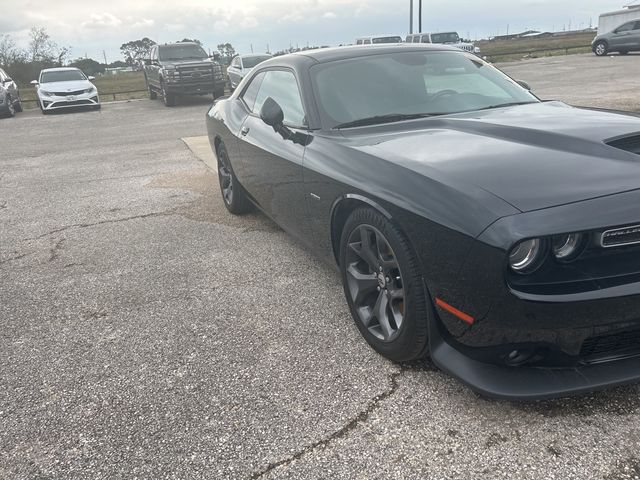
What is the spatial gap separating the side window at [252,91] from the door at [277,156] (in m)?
0.01

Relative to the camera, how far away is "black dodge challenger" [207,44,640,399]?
1932 mm

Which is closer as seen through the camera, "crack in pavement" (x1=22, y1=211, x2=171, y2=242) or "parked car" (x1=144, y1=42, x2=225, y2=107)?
"crack in pavement" (x1=22, y1=211, x2=171, y2=242)

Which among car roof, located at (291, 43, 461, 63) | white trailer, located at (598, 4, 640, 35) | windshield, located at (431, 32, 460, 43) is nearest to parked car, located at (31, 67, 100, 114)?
windshield, located at (431, 32, 460, 43)

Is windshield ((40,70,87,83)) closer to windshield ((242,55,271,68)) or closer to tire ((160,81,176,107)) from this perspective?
tire ((160,81,176,107))

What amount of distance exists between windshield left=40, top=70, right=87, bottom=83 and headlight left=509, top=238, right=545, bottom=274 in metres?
18.8

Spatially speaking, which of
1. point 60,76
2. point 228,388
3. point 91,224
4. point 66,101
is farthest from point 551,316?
point 60,76

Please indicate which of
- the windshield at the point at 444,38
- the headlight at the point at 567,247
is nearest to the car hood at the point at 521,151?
→ the headlight at the point at 567,247

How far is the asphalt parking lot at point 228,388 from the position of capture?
81.1 inches

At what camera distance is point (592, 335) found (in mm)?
1969

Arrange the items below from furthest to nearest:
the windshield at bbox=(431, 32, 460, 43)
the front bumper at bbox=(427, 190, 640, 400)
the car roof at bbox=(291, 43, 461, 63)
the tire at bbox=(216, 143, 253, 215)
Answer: the windshield at bbox=(431, 32, 460, 43) < the tire at bbox=(216, 143, 253, 215) < the car roof at bbox=(291, 43, 461, 63) < the front bumper at bbox=(427, 190, 640, 400)

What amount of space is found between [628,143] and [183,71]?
15.8 m

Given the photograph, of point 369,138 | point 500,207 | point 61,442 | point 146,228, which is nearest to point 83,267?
point 146,228

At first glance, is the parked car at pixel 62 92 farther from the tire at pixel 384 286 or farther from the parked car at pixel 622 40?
the parked car at pixel 622 40

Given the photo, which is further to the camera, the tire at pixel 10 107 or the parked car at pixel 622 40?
the parked car at pixel 622 40
